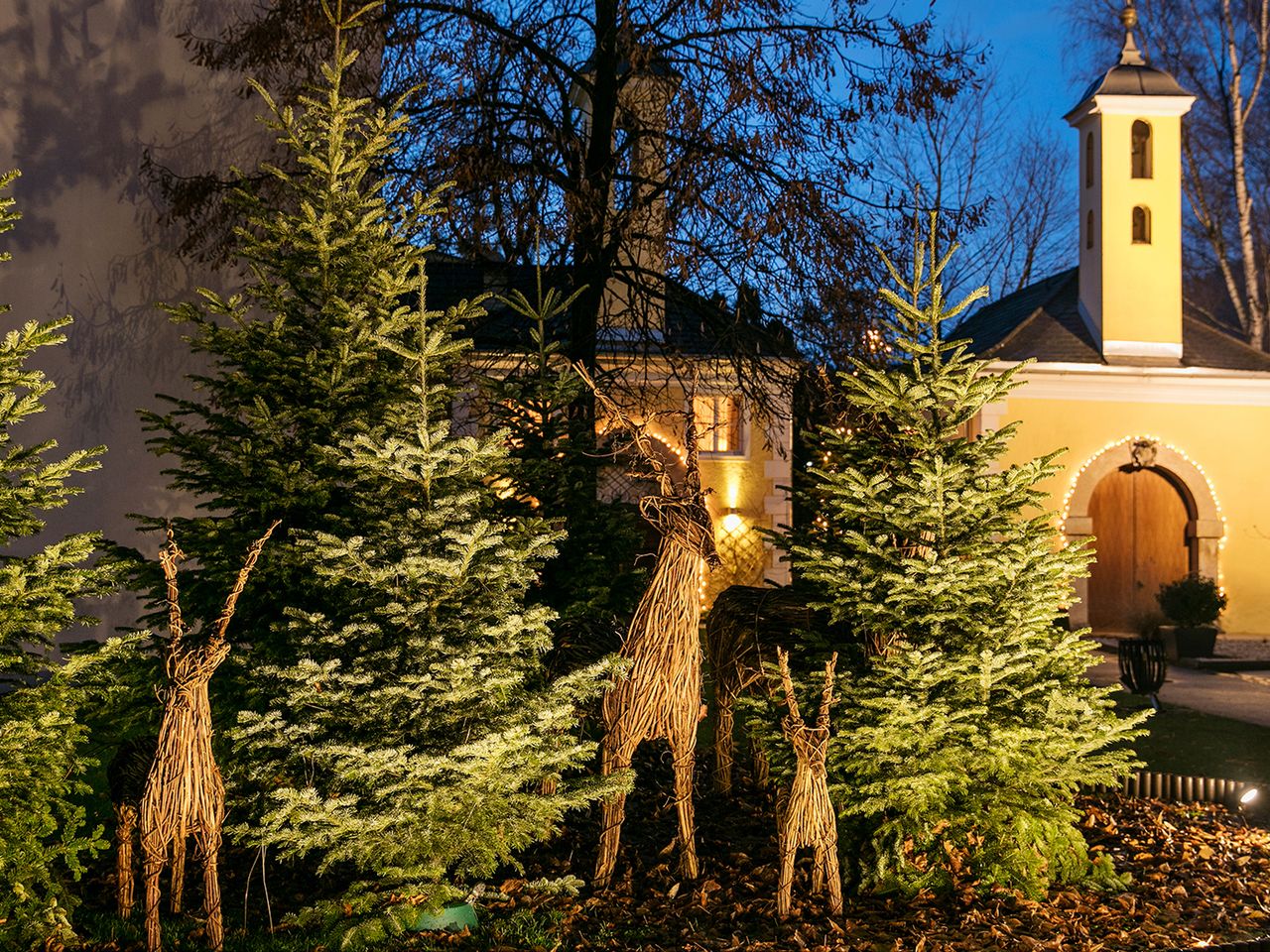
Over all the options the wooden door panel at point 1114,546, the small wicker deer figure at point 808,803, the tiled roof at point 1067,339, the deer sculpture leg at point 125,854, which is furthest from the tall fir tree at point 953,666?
the wooden door panel at point 1114,546

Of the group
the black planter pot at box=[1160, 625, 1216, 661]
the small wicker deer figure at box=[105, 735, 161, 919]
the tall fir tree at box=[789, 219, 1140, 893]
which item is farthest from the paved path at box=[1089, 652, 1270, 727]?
the small wicker deer figure at box=[105, 735, 161, 919]

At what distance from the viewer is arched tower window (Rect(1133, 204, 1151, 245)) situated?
71.9 ft

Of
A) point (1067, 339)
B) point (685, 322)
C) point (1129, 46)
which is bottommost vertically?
point (685, 322)

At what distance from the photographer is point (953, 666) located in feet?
18.9

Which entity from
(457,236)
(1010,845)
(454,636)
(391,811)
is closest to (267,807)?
(391,811)

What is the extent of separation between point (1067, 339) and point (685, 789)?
58.9ft

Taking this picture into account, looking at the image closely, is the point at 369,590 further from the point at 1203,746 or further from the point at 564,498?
the point at 1203,746

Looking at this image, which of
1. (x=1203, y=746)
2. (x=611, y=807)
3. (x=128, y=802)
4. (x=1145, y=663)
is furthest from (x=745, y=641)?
(x=1145, y=663)

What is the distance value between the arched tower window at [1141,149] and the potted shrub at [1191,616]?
747 cm

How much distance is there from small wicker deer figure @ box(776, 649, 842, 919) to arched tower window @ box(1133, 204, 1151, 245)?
18968 millimetres

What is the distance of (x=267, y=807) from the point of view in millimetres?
5539

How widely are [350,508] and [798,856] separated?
296 centimetres

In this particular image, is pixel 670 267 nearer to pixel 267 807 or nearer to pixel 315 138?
pixel 315 138

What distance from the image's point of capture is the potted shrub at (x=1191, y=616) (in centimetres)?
1878
